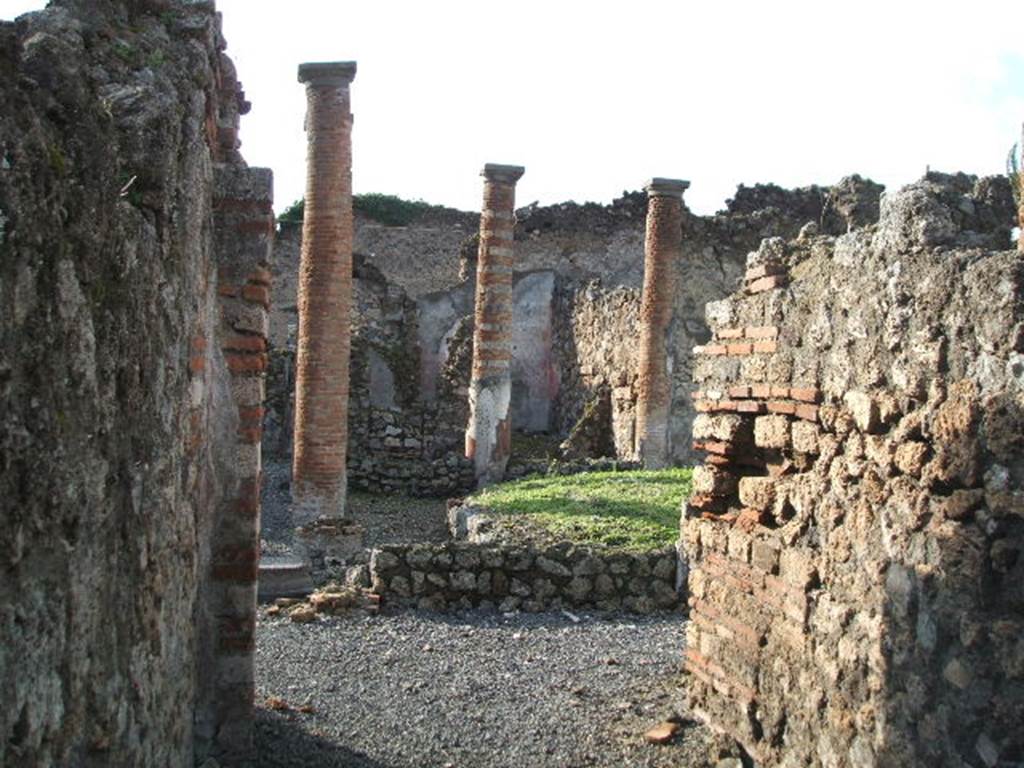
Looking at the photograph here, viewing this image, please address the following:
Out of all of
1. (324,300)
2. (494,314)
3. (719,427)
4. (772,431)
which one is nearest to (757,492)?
(772,431)

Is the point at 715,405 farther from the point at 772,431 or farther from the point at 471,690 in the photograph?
the point at 471,690

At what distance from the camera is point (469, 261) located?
2314 cm

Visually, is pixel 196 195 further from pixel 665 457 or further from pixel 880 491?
pixel 665 457

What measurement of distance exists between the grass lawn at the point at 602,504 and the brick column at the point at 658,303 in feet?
6.02

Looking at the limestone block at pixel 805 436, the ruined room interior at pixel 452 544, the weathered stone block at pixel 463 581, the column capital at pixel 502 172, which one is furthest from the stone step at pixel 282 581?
the column capital at pixel 502 172

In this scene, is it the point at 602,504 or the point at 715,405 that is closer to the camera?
the point at 715,405

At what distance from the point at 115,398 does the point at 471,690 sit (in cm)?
355

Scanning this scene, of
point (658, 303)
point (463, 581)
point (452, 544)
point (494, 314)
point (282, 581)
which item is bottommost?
point (282, 581)

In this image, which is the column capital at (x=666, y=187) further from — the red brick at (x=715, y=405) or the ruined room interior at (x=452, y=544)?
the red brick at (x=715, y=405)

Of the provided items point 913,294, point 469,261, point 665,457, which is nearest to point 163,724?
point 913,294

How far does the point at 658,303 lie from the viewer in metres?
15.5

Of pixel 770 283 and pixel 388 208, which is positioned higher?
pixel 388 208

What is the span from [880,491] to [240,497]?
255cm

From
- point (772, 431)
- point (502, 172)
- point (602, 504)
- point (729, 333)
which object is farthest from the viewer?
point (502, 172)
